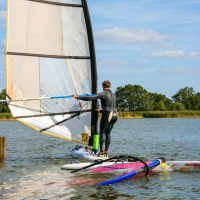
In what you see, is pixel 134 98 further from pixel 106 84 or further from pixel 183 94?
pixel 106 84

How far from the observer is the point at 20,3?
40.8ft

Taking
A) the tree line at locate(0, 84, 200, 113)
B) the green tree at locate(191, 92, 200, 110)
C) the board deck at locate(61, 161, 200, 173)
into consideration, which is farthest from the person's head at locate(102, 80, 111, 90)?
the green tree at locate(191, 92, 200, 110)

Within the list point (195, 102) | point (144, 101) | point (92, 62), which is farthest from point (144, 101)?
point (92, 62)

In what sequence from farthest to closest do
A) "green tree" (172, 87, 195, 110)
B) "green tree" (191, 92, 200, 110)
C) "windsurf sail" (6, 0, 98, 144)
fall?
"green tree" (172, 87, 195, 110) < "green tree" (191, 92, 200, 110) < "windsurf sail" (6, 0, 98, 144)

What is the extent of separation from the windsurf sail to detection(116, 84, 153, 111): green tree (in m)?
89.0

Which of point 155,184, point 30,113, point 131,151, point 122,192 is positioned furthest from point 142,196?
point 131,151

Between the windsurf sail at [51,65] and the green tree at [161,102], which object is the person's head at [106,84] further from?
the green tree at [161,102]

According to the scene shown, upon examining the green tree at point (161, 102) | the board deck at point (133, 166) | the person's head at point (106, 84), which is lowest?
the board deck at point (133, 166)

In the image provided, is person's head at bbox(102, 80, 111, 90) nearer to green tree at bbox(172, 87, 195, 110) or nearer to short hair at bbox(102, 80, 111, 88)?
short hair at bbox(102, 80, 111, 88)

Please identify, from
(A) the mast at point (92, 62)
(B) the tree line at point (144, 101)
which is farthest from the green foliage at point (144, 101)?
(A) the mast at point (92, 62)

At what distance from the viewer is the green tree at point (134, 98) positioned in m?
103

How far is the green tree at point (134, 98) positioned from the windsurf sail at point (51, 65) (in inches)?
3504

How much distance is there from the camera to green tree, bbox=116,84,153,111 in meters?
103

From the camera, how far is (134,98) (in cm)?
10606
